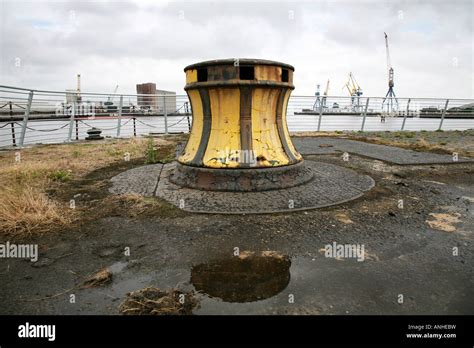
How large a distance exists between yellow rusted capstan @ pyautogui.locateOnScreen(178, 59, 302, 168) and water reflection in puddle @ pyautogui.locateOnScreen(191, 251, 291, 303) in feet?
6.24

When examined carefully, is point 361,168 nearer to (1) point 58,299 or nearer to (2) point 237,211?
(2) point 237,211

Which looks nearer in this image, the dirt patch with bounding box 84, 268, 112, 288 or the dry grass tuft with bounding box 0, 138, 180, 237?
the dirt patch with bounding box 84, 268, 112, 288

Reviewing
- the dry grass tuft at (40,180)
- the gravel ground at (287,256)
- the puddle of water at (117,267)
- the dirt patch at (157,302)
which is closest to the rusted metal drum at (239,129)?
the gravel ground at (287,256)

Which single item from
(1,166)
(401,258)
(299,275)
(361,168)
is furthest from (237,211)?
(1,166)

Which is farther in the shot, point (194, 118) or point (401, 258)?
point (194, 118)

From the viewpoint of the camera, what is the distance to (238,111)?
13.9 feet

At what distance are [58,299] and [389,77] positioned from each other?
104 metres

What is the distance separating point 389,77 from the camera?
91625mm

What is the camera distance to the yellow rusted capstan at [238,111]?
13.5ft

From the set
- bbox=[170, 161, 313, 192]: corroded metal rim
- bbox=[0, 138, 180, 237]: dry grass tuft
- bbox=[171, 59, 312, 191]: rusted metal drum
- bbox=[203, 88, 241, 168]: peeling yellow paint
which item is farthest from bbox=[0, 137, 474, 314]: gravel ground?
bbox=[203, 88, 241, 168]: peeling yellow paint

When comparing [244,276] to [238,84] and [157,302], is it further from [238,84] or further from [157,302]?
[238,84]

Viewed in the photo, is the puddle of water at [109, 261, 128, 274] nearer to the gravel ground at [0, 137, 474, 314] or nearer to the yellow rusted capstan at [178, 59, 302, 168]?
the gravel ground at [0, 137, 474, 314]

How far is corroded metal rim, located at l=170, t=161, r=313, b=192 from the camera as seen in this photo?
13.4 ft
